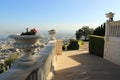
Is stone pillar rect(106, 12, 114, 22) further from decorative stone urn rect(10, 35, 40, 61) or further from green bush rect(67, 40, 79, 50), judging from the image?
decorative stone urn rect(10, 35, 40, 61)

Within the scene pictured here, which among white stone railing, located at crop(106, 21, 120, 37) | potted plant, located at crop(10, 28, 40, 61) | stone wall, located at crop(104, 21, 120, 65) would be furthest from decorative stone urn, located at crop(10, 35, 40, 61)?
white stone railing, located at crop(106, 21, 120, 37)

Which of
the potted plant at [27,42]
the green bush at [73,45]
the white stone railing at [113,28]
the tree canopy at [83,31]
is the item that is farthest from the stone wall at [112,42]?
the tree canopy at [83,31]

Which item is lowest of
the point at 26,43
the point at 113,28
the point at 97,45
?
the point at 97,45

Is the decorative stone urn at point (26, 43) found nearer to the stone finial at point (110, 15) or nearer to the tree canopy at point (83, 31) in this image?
the stone finial at point (110, 15)

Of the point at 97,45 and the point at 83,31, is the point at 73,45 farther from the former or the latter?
the point at 83,31

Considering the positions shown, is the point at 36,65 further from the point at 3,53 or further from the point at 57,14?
the point at 3,53

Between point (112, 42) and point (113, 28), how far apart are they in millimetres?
722

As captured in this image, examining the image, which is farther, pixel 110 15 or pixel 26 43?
pixel 110 15

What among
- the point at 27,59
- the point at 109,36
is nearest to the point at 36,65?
the point at 27,59

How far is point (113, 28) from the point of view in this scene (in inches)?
463

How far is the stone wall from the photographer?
11.1 m

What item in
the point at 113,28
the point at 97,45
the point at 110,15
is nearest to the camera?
the point at 113,28

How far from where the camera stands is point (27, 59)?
4094 mm

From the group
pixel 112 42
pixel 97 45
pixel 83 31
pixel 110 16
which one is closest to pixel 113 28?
pixel 112 42
